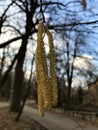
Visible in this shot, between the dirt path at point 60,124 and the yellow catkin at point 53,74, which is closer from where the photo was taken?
the yellow catkin at point 53,74

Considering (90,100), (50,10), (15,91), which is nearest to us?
(50,10)

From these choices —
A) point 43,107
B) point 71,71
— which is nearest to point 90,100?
point 71,71

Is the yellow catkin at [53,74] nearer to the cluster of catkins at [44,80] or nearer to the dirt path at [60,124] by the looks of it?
the cluster of catkins at [44,80]

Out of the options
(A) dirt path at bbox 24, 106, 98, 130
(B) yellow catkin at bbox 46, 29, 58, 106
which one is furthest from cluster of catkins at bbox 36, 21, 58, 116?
(A) dirt path at bbox 24, 106, 98, 130

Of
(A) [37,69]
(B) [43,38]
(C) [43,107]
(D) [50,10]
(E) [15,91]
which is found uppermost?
(D) [50,10]

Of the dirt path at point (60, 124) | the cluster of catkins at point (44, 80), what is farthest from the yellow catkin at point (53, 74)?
the dirt path at point (60, 124)

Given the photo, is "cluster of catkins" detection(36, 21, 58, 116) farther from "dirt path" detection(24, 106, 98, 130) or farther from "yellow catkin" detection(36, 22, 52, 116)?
"dirt path" detection(24, 106, 98, 130)

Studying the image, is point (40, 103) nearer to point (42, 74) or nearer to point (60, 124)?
point (42, 74)

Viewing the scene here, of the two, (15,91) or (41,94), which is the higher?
(15,91)

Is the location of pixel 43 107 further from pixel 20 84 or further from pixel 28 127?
pixel 20 84

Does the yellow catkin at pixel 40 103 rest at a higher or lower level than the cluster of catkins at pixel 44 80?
lower

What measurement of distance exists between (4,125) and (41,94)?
21061 millimetres

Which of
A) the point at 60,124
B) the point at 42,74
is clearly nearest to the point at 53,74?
the point at 42,74

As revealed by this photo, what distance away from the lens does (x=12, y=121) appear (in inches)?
966
